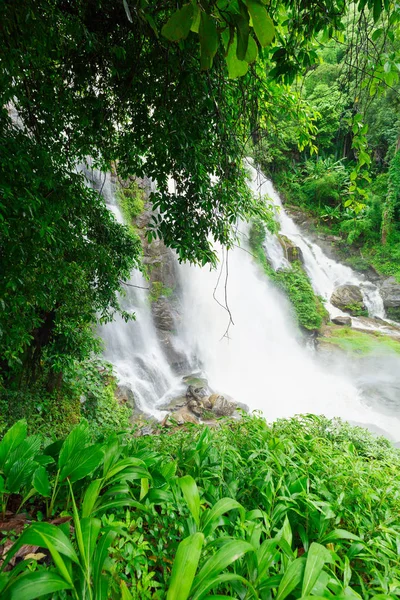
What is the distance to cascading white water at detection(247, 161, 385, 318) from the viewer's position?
14469mm

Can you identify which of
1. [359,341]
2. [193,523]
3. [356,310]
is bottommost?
[359,341]

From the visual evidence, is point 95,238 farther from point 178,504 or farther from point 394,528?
point 394,528

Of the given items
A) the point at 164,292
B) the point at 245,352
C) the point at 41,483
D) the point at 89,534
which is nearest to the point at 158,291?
the point at 164,292

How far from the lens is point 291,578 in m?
1.05

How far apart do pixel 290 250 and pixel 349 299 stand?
145 inches

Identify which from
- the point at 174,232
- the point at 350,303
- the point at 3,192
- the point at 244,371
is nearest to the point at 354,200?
the point at 174,232

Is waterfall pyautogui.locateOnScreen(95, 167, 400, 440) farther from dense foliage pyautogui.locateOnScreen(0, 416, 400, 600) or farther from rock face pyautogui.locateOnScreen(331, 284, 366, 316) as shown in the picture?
dense foliage pyautogui.locateOnScreen(0, 416, 400, 600)

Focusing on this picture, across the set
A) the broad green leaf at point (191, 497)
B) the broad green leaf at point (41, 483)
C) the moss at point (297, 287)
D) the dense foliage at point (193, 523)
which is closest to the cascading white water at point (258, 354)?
the moss at point (297, 287)

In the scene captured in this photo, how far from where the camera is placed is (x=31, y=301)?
2738mm

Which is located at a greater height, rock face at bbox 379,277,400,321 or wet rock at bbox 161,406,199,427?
rock face at bbox 379,277,400,321

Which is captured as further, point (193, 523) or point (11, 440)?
point (11, 440)

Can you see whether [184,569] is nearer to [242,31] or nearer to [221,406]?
[242,31]

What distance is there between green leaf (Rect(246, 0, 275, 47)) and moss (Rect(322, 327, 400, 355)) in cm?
1207

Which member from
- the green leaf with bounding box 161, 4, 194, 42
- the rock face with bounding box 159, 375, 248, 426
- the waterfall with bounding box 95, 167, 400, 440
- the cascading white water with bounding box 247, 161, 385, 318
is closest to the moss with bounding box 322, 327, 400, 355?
the waterfall with bounding box 95, 167, 400, 440
